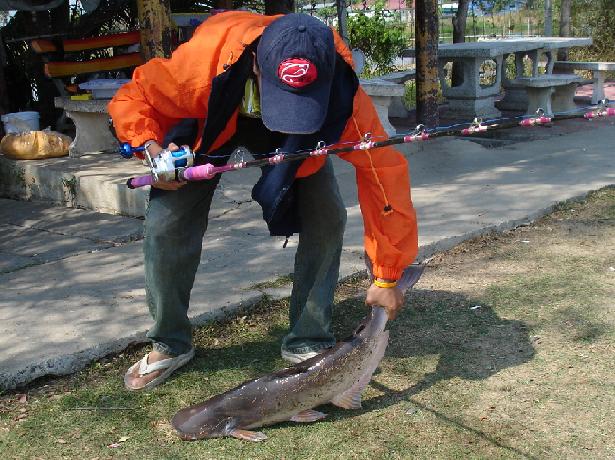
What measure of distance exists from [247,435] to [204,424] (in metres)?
0.17

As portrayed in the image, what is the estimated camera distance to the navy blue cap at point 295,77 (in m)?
2.86

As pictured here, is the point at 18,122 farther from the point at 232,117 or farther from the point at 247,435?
the point at 247,435

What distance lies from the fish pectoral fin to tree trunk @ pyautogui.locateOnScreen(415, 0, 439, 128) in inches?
252

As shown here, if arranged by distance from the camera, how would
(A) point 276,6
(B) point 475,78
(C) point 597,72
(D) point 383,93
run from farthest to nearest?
(C) point 597,72 → (B) point 475,78 → (A) point 276,6 → (D) point 383,93

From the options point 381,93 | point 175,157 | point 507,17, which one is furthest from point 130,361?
point 507,17

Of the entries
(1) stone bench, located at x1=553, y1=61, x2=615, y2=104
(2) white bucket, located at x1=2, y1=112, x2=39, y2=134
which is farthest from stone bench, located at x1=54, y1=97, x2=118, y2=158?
(1) stone bench, located at x1=553, y1=61, x2=615, y2=104

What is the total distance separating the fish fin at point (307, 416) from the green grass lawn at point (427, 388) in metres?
0.03

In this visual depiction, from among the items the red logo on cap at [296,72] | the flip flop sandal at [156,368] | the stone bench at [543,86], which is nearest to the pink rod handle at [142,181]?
A: the red logo on cap at [296,72]

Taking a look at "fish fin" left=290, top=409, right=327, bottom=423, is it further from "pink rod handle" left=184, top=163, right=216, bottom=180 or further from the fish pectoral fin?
"pink rod handle" left=184, top=163, right=216, bottom=180

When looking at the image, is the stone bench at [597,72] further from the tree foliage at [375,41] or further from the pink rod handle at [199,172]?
the pink rod handle at [199,172]

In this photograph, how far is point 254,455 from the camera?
10.5 ft

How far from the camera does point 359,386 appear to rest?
11.5 feet

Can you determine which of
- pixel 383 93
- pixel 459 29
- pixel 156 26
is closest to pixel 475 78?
pixel 383 93

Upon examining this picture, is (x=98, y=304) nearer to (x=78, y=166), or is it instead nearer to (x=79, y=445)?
(x=79, y=445)
